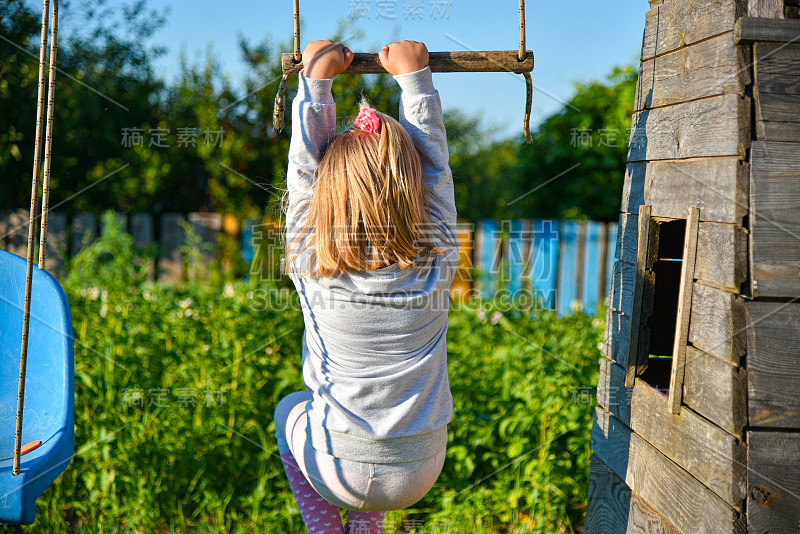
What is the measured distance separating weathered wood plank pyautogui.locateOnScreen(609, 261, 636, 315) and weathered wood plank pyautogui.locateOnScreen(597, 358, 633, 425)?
203mm

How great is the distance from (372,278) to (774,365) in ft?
3.35

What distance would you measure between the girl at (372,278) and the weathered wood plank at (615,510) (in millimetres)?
686

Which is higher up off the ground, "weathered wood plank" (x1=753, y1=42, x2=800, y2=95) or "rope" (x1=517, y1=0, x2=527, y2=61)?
"rope" (x1=517, y1=0, x2=527, y2=61)

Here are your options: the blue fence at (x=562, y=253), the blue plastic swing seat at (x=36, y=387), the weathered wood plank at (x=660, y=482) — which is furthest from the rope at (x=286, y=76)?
the blue fence at (x=562, y=253)

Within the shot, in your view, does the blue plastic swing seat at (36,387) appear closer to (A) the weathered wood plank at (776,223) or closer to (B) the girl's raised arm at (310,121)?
(B) the girl's raised arm at (310,121)

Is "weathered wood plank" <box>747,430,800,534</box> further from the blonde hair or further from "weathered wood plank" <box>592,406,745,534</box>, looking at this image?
the blonde hair

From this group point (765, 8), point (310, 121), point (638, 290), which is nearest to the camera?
point (765, 8)

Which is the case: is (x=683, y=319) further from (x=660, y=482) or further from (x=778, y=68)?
(x=778, y=68)

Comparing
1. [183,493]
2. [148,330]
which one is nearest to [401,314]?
[183,493]

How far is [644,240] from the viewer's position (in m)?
2.00

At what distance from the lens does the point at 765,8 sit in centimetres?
165

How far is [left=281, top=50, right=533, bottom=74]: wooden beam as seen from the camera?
188 centimetres

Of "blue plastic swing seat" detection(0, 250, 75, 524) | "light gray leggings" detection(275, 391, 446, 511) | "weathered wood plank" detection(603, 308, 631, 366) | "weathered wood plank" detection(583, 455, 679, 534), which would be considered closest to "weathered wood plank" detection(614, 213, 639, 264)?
"weathered wood plank" detection(603, 308, 631, 366)

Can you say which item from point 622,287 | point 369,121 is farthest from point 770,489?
point 369,121
